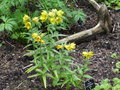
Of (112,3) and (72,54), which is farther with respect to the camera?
(112,3)

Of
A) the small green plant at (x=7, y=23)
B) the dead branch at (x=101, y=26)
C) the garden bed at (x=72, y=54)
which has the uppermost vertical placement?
the small green plant at (x=7, y=23)

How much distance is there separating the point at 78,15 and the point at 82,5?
4.67 feet

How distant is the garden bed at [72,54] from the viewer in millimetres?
3990

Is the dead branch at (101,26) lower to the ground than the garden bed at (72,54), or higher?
higher

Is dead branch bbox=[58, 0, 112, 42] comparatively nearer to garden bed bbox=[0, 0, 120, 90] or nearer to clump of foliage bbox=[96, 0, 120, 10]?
garden bed bbox=[0, 0, 120, 90]

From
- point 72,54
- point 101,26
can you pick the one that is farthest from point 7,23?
point 101,26

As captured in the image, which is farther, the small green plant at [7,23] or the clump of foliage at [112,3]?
the clump of foliage at [112,3]

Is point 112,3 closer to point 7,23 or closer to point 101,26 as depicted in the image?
point 101,26

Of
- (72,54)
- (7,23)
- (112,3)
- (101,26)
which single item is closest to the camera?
(7,23)

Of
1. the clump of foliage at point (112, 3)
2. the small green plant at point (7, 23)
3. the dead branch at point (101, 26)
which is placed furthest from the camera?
the clump of foliage at point (112, 3)

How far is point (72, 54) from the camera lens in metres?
4.63

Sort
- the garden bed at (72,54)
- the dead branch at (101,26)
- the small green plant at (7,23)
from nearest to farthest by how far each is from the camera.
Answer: the garden bed at (72,54) → the small green plant at (7,23) → the dead branch at (101,26)

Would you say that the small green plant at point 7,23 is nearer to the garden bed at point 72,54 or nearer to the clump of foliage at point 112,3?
the garden bed at point 72,54

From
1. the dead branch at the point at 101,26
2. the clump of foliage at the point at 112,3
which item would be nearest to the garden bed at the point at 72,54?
the dead branch at the point at 101,26
